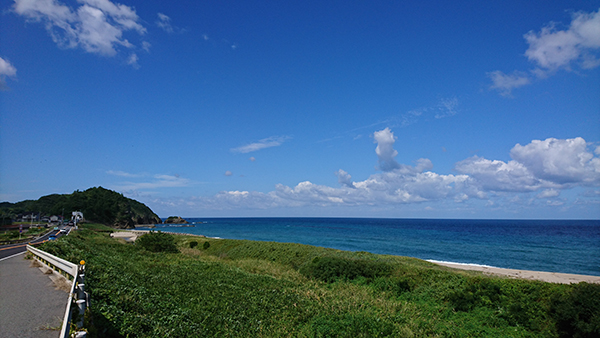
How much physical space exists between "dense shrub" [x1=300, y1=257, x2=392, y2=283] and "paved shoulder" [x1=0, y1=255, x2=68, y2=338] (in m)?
15.7

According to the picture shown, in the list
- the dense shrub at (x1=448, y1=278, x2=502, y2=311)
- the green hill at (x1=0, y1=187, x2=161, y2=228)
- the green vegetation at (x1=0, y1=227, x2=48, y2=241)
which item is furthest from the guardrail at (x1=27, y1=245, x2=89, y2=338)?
the green hill at (x1=0, y1=187, x2=161, y2=228)

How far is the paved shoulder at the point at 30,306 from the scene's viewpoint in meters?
6.68

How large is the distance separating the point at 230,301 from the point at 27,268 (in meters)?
11.0

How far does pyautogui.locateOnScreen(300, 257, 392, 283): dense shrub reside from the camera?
20.8 meters

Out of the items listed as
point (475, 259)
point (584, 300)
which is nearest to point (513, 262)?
point (475, 259)

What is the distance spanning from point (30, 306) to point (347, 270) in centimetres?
1727

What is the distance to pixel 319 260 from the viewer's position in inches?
932

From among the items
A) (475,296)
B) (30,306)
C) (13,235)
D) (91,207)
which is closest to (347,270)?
(475,296)

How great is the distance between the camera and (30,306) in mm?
8344

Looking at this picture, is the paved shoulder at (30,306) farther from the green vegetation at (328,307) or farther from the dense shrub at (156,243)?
the dense shrub at (156,243)

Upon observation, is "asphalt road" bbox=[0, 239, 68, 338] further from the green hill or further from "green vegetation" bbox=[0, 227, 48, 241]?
the green hill

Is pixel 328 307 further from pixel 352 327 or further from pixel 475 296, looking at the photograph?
pixel 475 296

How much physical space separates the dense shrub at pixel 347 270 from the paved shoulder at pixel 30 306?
51.6 ft

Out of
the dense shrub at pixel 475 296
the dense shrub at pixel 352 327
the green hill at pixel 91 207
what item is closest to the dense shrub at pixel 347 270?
the dense shrub at pixel 475 296
